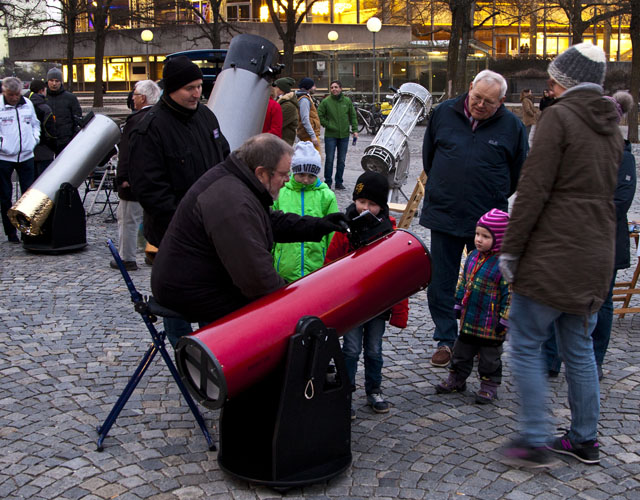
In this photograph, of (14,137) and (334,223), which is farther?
(14,137)

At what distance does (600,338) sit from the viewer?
486 cm

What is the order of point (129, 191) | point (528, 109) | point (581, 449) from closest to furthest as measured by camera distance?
point (581, 449) → point (129, 191) → point (528, 109)

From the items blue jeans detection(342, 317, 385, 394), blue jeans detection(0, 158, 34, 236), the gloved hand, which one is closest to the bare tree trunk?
blue jeans detection(0, 158, 34, 236)

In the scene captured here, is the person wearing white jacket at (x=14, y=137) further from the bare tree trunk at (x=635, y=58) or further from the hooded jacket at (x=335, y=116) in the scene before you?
the bare tree trunk at (x=635, y=58)

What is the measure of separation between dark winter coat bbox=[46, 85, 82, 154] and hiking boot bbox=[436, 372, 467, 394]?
24.6ft

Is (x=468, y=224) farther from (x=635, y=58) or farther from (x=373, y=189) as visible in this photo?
(x=635, y=58)

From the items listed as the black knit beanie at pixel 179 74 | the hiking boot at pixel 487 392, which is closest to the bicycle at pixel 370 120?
the black knit beanie at pixel 179 74

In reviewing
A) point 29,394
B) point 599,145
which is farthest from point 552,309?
point 29,394

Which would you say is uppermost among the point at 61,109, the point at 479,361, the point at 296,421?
the point at 61,109

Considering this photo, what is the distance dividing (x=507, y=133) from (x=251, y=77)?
3992 mm

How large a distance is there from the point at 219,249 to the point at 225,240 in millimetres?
60

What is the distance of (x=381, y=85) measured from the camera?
3156 centimetres

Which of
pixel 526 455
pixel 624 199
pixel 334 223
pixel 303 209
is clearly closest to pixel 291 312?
pixel 334 223

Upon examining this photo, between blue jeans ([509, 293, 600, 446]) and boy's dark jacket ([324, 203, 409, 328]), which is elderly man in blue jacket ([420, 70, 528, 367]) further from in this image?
blue jeans ([509, 293, 600, 446])
